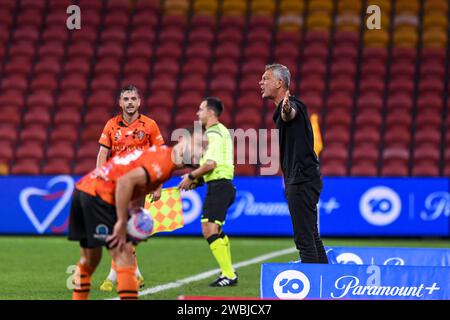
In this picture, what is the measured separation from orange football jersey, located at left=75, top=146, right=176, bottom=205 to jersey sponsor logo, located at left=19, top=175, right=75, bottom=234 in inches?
378

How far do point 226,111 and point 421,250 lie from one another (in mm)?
9833

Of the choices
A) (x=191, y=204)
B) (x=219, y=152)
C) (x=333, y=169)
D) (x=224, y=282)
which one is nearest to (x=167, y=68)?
(x=333, y=169)

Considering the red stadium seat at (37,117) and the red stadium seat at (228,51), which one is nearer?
the red stadium seat at (37,117)

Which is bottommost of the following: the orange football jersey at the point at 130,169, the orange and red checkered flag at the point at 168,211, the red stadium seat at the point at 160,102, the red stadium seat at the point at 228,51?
the orange and red checkered flag at the point at 168,211

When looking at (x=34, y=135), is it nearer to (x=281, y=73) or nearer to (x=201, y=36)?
(x=201, y=36)

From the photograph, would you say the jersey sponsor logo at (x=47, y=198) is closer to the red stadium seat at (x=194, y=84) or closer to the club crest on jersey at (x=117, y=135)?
the red stadium seat at (x=194, y=84)

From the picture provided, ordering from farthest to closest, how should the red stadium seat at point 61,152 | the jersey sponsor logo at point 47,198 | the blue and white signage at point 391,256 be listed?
the red stadium seat at point 61,152 < the jersey sponsor logo at point 47,198 < the blue and white signage at point 391,256

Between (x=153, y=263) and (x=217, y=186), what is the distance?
235 cm

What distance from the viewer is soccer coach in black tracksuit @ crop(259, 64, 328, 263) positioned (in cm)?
753

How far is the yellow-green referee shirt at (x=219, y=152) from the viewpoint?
9.70 m

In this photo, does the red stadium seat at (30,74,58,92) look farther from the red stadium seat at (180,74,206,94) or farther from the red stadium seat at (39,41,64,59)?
the red stadium seat at (180,74,206,94)

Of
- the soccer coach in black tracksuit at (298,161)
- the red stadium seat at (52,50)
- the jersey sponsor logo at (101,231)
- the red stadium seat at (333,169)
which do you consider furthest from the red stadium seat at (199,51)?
the jersey sponsor logo at (101,231)
